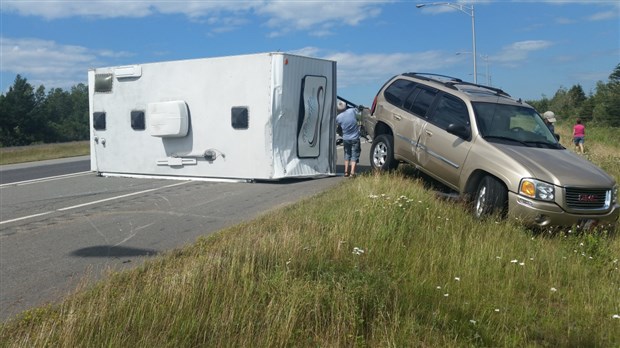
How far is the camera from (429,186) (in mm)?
10219

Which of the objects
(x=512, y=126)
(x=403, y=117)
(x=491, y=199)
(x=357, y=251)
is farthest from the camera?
(x=403, y=117)

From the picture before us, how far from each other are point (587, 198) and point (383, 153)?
4332 mm

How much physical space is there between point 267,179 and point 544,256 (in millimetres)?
6914

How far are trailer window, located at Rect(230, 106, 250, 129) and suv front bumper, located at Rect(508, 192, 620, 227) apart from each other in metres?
6.33

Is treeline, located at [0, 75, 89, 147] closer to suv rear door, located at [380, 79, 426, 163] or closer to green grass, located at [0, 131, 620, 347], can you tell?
suv rear door, located at [380, 79, 426, 163]

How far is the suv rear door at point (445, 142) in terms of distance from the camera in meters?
8.39

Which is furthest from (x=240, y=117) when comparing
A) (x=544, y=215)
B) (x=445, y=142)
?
(x=544, y=215)

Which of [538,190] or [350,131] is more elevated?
[350,131]

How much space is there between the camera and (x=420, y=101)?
991 centimetres

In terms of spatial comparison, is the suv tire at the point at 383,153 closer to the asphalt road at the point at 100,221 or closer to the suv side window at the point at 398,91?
the suv side window at the point at 398,91

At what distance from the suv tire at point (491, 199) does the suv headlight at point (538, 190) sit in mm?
372

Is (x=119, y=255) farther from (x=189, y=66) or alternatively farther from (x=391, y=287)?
(x=189, y=66)

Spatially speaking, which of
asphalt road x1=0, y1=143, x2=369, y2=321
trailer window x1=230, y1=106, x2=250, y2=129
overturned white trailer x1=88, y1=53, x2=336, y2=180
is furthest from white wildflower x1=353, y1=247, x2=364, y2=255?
trailer window x1=230, y1=106, x2=250, y2=129

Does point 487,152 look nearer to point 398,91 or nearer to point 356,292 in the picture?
point 398,91
